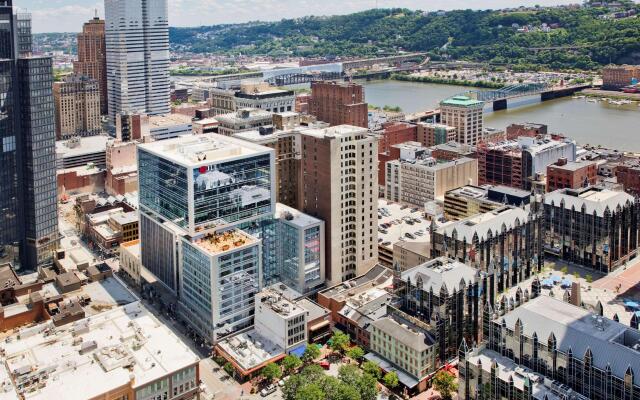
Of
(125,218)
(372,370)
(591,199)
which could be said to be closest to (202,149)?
(125,218)

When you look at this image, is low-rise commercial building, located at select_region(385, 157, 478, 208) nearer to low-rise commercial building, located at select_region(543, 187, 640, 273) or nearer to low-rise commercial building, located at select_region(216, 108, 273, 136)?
low-rise commercial building, located at select_region(543, 187, 640, 273)

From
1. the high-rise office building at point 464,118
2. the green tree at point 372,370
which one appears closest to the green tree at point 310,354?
the green tree at point 372,370

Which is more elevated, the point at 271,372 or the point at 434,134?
the point at 434,134

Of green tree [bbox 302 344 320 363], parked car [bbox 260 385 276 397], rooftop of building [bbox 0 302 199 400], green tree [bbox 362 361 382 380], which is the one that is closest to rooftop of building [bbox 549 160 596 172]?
green tree [bbox 362 361 382 380]

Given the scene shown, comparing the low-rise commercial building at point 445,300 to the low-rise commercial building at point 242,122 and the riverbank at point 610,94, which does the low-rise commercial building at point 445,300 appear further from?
the riverbank at point 610,94

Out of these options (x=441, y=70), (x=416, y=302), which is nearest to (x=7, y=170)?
(x=416, y=302)

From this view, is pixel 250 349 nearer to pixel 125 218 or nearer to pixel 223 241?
pixel 223 241
